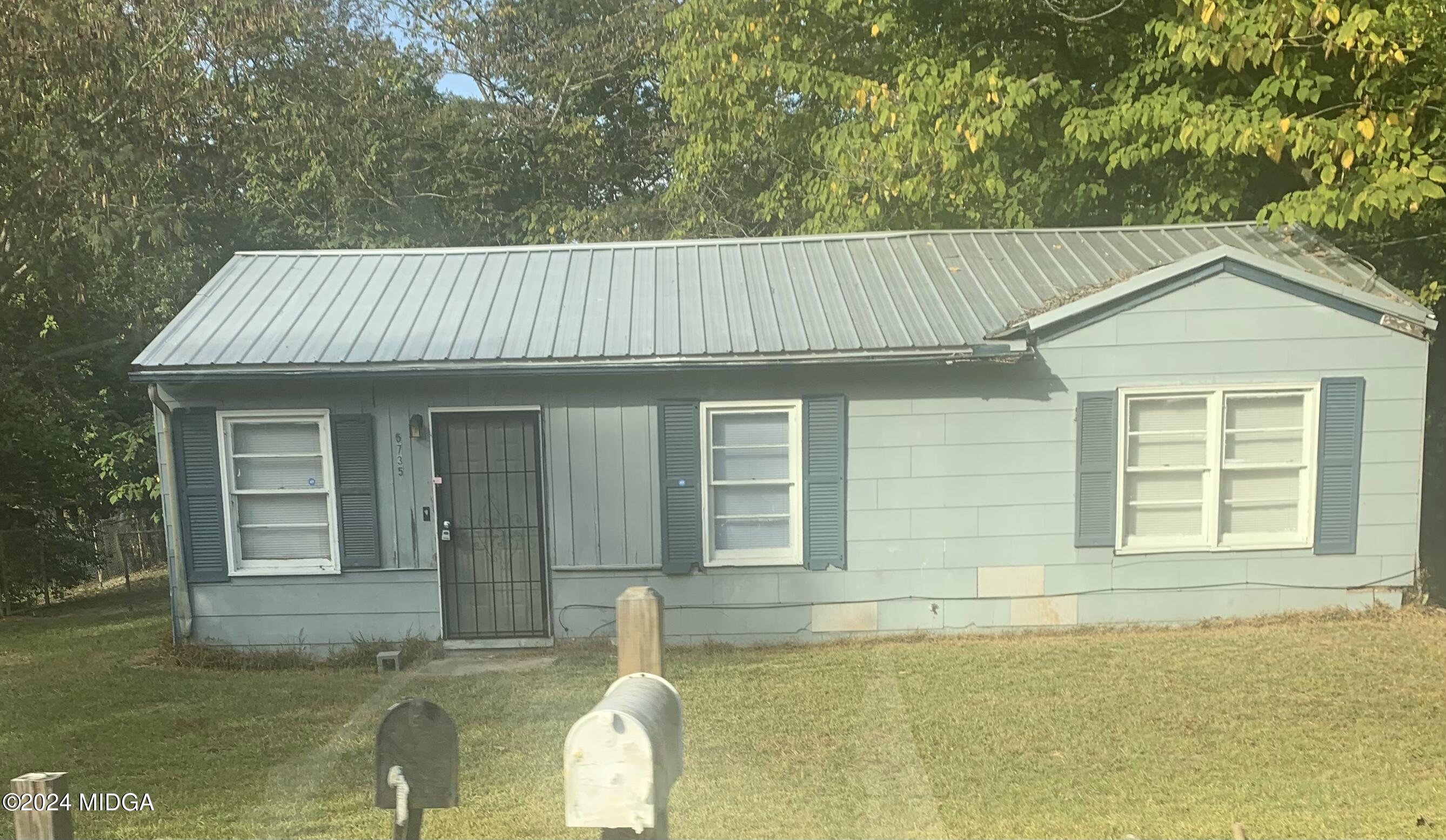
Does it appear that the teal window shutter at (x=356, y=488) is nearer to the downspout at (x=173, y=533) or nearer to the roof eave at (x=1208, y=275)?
the downspout at (x=173, y=533)

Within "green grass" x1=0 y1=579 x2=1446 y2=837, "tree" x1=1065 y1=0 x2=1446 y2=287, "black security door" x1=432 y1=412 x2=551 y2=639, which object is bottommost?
"green grass" x1=0 y1=579 x2=1446 y2=837

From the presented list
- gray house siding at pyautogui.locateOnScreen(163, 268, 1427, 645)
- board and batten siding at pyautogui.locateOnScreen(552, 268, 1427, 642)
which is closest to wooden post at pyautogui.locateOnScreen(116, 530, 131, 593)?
gray house siding at pyautogui.locateOnScreen(163, 268, 1427, 645)

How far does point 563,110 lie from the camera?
20984mm

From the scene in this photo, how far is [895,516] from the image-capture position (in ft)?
26.2

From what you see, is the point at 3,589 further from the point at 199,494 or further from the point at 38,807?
the point at 38,807

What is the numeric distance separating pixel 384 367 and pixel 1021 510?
529 cm

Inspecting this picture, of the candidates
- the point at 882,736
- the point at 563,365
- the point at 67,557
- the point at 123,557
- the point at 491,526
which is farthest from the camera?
the point at 123,557

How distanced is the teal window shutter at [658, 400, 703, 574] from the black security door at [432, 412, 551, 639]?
1050mm

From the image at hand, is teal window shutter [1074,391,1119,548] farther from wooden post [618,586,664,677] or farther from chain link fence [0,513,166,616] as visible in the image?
chain link fence [0,513,166,616]

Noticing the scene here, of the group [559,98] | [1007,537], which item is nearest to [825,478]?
[1007,537]

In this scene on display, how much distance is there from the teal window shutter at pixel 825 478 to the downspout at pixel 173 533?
17.0 feet

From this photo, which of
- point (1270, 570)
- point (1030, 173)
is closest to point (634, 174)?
point (1030, 173)

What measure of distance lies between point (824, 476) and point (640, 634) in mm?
5248

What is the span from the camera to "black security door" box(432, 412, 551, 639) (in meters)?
7.99
